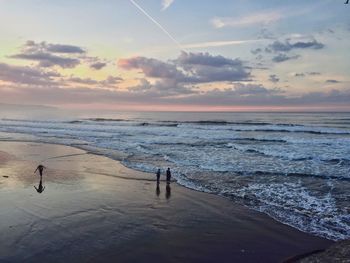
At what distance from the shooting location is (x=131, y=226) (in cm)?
1318

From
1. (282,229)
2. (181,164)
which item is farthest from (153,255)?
(181,164)

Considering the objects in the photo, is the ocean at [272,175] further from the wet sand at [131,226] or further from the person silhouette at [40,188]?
the person silhouette at [40,188]

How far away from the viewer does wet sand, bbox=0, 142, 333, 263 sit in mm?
10844

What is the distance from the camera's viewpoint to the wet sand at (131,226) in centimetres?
1084

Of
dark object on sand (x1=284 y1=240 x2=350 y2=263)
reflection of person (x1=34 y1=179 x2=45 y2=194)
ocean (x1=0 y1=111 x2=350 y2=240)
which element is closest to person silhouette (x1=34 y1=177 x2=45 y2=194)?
reflection of person (x1=34 y1=179 x2=45 y2=194)

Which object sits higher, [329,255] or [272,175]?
[272,175]

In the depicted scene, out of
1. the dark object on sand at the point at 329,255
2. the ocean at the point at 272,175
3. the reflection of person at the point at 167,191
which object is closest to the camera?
the dark object on sand at the point at 329,255

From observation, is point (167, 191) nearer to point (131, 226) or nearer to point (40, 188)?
point (131, 226)

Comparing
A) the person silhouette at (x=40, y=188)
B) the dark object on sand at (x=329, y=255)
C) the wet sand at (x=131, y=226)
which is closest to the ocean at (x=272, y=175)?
the wet sand at (x=131, y=226)

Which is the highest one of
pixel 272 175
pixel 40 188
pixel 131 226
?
pixel 272 175

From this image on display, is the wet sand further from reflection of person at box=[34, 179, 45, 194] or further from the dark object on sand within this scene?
the dark object on sand

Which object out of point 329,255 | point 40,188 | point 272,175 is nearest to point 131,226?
point 329,255

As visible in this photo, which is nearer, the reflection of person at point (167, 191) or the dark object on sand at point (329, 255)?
the dark object on sand at point (329, 255)

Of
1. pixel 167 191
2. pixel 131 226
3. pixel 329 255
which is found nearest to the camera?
pixel 329 255
